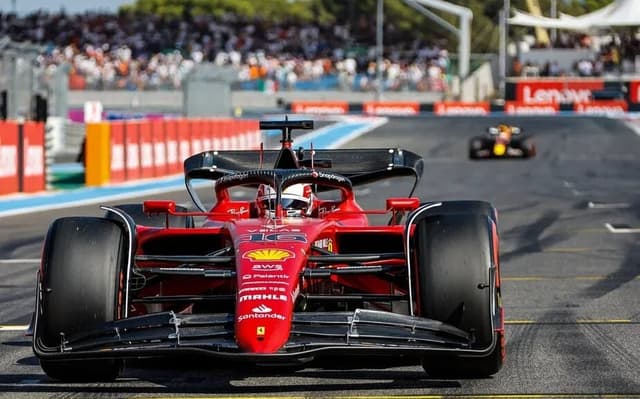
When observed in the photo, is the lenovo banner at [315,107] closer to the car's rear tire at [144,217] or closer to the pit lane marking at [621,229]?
the pit lane marking at [621,229]

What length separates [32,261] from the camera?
14.3 metres

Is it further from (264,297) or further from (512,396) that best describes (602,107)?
(264,297)

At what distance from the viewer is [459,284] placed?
6902 mm

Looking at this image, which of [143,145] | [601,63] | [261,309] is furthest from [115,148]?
[601,63]

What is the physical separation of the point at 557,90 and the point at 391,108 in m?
7.66

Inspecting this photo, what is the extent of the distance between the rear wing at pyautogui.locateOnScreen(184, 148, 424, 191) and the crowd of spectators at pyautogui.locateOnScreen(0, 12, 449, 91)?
53.8 metres

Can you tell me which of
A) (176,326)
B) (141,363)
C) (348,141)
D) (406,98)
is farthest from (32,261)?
(406,98)

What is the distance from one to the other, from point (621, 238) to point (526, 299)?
5717mm

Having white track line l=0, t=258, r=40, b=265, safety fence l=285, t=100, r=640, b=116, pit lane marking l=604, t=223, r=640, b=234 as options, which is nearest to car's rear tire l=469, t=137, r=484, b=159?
pit lane marking l=604, t=223, r=640, b=234

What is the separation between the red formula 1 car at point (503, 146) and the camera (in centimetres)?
3522

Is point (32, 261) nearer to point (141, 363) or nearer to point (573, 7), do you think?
point (141, 363)

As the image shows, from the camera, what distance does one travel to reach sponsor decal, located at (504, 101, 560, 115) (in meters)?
61.7

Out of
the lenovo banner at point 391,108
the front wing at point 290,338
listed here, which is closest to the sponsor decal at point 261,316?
the front wing at point 290,338

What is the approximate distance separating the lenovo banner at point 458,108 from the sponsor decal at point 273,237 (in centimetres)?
5544
